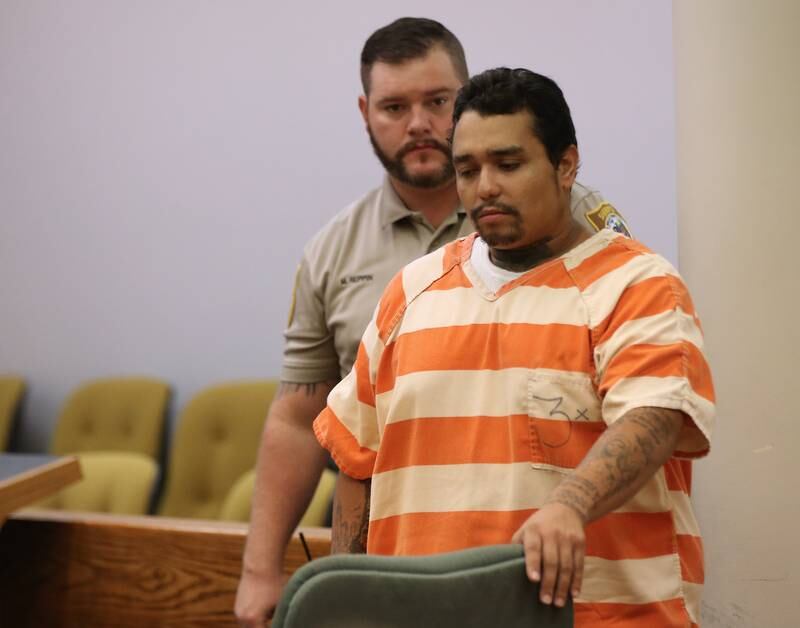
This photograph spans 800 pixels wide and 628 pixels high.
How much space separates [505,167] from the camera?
1.33 metres

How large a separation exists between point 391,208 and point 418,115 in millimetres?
200

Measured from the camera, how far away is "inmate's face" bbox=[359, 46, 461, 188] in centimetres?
194

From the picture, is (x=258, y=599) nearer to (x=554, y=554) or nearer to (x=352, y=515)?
(x=352, y=515)

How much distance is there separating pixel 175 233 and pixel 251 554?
258cm

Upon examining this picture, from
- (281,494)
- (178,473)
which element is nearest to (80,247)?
(178,473)

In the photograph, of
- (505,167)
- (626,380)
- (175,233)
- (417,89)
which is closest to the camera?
(626,380)

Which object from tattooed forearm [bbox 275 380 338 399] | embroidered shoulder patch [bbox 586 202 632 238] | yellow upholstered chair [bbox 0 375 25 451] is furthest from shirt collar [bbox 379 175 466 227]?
yellow upholstered chair [bbox 0 375 25 451]

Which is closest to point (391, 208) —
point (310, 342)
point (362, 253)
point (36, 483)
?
point (362, 253)

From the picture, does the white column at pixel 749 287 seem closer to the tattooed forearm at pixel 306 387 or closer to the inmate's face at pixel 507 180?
the tattooed forearm at pixel 306 387

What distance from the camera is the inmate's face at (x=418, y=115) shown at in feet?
6.35

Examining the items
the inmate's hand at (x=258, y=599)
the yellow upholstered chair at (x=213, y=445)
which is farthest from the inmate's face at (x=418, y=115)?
the yellow upholstered chair at (x=213, y=445)

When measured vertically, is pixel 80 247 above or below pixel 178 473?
above

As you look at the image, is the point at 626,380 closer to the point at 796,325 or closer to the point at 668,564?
the point at 668,564

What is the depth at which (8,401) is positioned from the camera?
4414 mm
